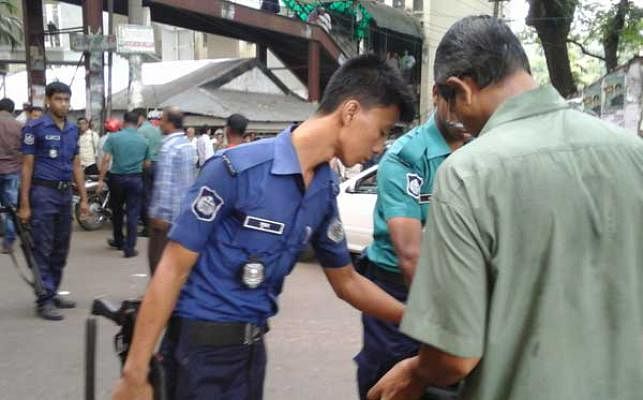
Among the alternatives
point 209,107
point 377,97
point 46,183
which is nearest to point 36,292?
point 46,183

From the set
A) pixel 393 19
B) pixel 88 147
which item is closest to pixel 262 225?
pixel 88 147

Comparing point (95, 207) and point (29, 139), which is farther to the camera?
point (95, 207)

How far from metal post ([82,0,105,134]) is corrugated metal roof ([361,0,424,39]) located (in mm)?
12904

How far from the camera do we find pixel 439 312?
1.35 metres

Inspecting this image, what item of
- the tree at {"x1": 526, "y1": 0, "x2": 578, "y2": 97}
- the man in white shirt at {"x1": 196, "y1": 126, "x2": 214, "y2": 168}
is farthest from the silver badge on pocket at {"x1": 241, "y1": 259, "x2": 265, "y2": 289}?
the tree at {"x1": 526, "y1": 0, "x2": 578, "y2": 97}

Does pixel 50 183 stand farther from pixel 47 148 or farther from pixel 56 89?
pixel 56 89

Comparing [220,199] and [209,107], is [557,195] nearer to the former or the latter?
[220,199]

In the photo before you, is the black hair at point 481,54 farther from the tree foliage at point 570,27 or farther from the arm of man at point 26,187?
the tree foliage at point 570,27

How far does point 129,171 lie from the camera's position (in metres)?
7.95

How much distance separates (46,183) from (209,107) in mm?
10698

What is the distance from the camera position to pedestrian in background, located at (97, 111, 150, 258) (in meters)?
7.85

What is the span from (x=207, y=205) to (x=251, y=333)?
41cm

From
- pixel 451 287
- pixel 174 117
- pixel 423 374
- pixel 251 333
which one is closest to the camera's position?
pixel 451 287

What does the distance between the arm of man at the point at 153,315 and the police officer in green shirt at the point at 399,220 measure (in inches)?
33.1
